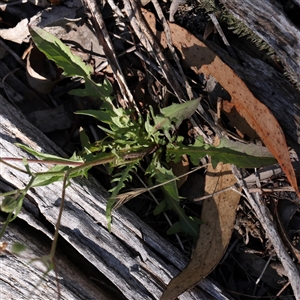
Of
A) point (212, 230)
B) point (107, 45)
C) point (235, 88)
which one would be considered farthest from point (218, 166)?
point (107, 45)

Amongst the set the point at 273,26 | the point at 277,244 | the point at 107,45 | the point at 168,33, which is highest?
the point at 273,26

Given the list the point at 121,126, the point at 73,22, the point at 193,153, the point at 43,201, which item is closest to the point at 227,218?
the point at 193,153

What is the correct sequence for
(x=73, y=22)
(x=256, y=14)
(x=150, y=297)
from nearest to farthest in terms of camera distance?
(x=256, y=14) → (x=150, y=297) → (x=73, y=22)

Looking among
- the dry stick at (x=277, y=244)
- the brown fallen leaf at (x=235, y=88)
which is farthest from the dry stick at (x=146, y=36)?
the dry stick at (x=277, y=244)

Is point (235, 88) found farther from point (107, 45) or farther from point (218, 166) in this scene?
point (107, 45)

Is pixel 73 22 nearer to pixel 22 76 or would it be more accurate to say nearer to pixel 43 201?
pixel 22 76

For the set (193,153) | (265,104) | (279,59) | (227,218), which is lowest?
(227,218)
